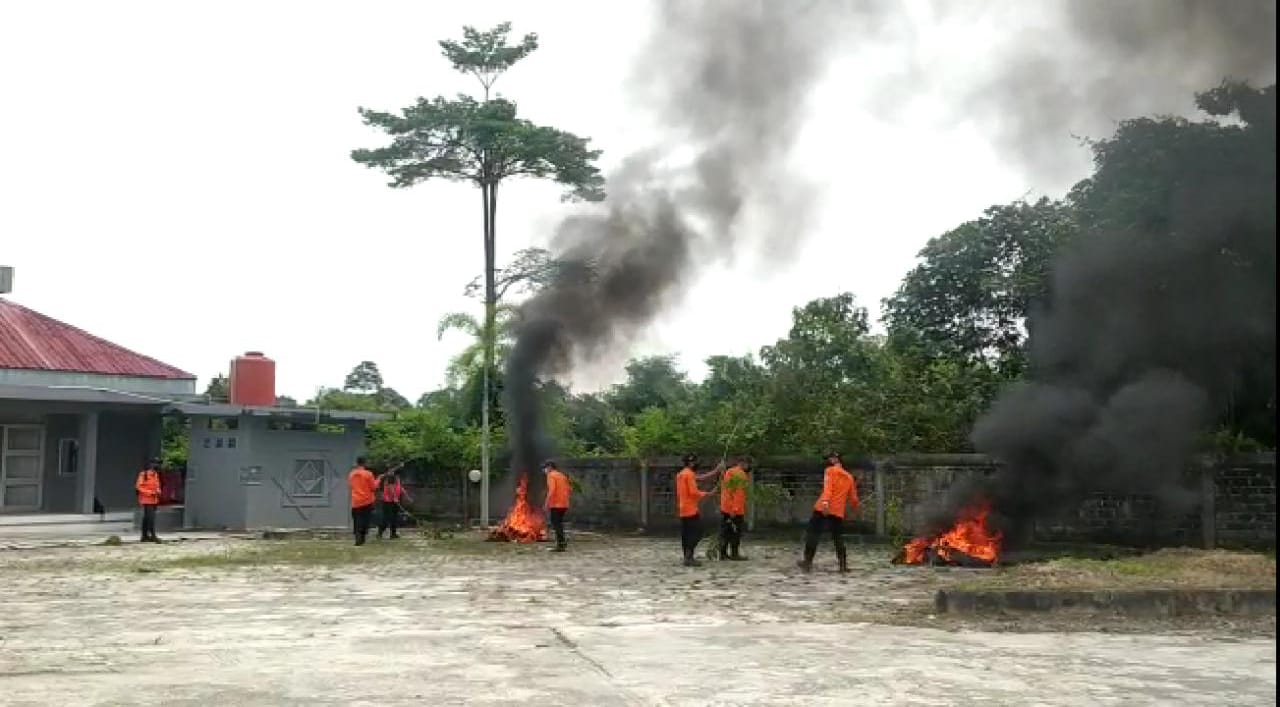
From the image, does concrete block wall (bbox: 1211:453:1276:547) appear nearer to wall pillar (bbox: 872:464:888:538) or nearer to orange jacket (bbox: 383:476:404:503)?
wall pillar (bbox: 872:464:888:538)

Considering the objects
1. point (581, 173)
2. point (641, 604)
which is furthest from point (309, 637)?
point (581, 173)

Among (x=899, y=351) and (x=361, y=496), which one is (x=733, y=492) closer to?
(x=361, y=496)

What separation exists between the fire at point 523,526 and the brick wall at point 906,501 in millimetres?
2576

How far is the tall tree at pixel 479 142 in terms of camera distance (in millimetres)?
26672

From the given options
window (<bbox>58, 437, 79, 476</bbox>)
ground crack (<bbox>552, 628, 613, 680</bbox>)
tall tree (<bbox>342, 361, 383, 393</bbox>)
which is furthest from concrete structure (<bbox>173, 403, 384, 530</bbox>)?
tall tree (<bbox>342, 361, 383, 393</bbox>)

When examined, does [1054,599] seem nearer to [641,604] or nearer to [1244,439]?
[641,604]

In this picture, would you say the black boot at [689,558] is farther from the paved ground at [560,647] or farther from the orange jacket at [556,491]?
the orange jacket at [556,491]

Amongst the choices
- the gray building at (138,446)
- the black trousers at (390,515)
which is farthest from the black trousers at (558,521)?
the gray building at (138,446)

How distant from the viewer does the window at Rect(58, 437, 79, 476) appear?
22.8 metres

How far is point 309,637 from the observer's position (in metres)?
8.88

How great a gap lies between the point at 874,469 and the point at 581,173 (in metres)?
9.42

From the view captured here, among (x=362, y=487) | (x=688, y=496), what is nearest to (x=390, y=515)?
(x=362, y=487)

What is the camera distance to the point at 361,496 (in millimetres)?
18609

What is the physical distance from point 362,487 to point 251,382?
7.54m
